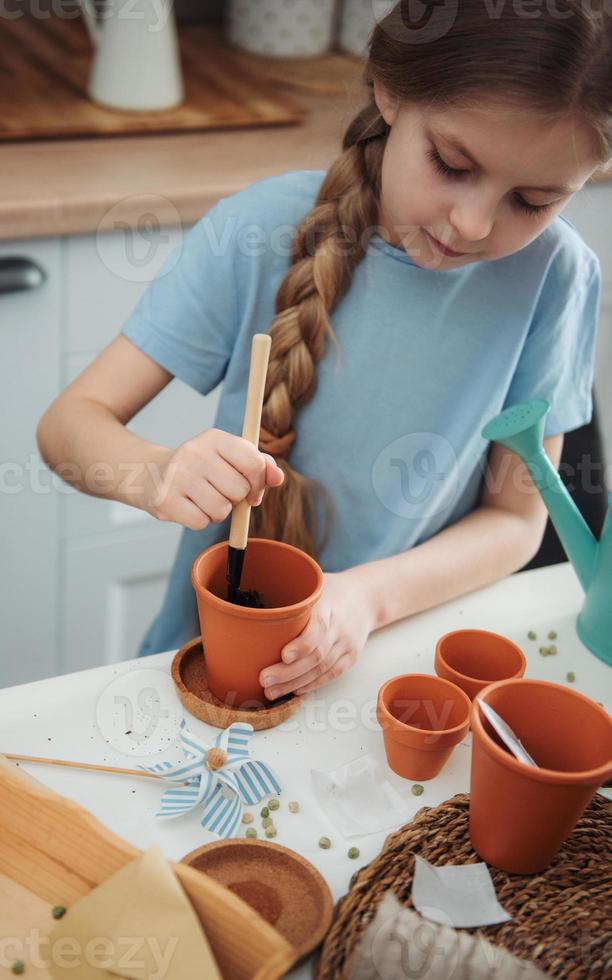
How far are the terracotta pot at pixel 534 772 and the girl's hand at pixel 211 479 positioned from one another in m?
0.21

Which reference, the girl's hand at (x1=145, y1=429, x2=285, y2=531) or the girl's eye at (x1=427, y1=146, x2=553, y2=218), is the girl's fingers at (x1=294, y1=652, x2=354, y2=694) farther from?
the girl's eye at (x1=427, y1=146, x2=553, y2=218)

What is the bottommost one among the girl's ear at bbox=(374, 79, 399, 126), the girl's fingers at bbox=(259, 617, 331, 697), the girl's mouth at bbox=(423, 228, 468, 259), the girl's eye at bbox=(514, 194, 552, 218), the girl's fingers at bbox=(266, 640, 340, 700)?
the girl's fingers at bbox=(266, 640, 340, 700)

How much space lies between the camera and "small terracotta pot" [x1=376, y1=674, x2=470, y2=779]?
69 cm

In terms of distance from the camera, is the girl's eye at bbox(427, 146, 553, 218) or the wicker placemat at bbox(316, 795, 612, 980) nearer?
the wicker placemat at bbox(316, 795, 612, 980)

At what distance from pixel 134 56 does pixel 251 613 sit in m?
1.06

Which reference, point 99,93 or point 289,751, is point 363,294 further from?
point 99,93

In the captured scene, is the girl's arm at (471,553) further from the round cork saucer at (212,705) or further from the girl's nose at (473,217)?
the girl's nose at (473,217)

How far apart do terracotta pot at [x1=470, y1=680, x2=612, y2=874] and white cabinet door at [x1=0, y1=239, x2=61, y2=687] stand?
871mm

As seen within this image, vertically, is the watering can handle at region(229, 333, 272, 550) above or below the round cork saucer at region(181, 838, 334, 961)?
above

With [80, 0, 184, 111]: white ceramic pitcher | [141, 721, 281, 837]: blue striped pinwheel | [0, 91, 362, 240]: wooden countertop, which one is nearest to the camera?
[141, 721, 281, 837]: blue striped pinwheel

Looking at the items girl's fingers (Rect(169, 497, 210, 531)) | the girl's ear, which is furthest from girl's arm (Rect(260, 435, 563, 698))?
the girl's ear

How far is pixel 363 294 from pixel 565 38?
0.31m

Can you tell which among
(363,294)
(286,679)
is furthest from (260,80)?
(286,679)

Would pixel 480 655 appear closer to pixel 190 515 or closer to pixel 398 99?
pixel 190 515
